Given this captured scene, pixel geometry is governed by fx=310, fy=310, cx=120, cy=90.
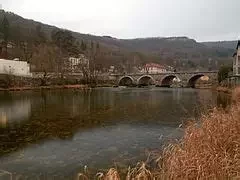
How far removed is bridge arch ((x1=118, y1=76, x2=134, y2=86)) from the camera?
87.8 m

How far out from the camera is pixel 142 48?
7274 inches

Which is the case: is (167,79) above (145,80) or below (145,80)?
above

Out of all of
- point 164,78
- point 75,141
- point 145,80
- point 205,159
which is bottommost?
point 75,141

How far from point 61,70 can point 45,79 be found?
437cm

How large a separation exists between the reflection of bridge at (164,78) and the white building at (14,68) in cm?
2866

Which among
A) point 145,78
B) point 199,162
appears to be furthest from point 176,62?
point 199,162

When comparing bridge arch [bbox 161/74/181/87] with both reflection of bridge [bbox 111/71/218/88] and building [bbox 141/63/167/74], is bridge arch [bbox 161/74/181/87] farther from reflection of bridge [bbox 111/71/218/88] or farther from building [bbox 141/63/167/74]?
building [bbox 141/63/167/74]

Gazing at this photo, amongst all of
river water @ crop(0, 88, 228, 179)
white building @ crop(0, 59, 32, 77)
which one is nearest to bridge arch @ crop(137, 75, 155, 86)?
white building @ crop(0, 59, 32, 77)

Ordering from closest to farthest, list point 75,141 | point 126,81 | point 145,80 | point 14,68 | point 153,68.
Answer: point 75,141 < point 14,68 < point 126,81 < point 145,80 < point 153,68

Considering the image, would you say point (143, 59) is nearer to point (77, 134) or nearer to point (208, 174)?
point (77, 134)

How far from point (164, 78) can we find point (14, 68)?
125ft

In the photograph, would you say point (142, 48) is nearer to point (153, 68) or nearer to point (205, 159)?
point (153, 68)

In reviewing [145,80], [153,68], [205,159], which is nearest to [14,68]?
[145,80]

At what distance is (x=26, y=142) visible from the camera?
13094mm
